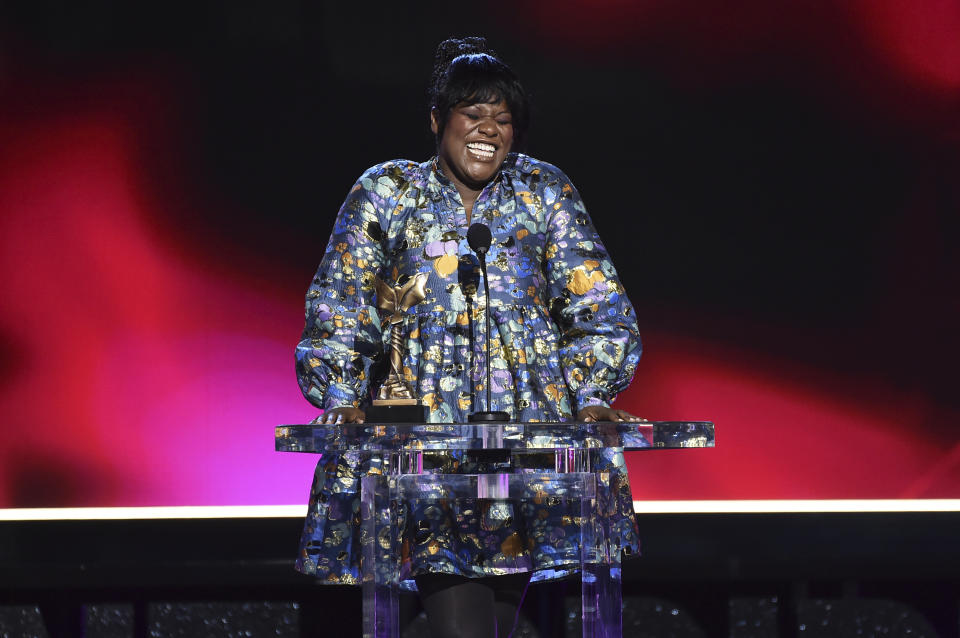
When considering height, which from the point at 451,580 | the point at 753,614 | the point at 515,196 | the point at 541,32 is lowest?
the point at 753,614

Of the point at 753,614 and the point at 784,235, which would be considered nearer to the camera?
the point at 753,614

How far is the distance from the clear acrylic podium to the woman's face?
0.69 metres

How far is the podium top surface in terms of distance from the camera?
5.23ft

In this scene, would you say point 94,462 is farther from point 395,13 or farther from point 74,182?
point 395,13

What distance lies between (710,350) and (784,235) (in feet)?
1.38

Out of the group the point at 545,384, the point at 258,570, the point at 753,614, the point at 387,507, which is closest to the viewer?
the point at 387,507

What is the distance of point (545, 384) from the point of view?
6.95 feet

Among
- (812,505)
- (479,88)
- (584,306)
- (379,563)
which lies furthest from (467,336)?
(812,505)

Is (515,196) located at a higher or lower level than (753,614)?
higher

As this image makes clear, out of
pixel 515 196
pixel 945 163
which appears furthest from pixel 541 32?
pixel 515 196

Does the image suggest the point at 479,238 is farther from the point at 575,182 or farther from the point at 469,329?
the point at 575,182

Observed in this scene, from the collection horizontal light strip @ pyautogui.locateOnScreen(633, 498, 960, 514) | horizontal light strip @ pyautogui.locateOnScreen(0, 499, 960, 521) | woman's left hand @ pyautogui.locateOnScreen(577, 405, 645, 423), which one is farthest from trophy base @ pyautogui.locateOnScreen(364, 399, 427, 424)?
horizontal light strip @ pyautogui.locateOnScreen(633, 498, 960, 514)

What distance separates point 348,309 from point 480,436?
611mm

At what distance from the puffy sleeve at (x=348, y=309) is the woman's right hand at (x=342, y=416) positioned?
0.51 ft
